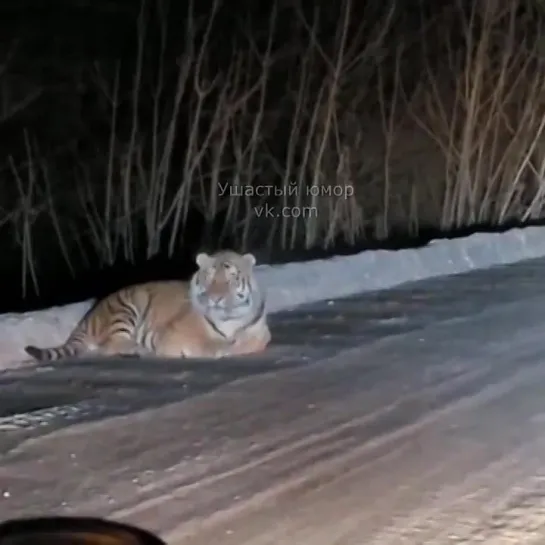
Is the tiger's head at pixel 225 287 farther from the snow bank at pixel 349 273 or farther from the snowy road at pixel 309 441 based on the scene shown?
the snow bank at pixel 349 273

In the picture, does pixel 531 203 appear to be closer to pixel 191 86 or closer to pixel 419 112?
pixel 419 112

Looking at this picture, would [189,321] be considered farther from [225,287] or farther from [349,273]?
[349,273]

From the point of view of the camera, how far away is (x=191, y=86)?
6.72 ft

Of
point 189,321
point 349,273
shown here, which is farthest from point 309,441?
point 349,273

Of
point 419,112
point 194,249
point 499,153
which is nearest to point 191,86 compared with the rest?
point 194,249

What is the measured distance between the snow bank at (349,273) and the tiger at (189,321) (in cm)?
3

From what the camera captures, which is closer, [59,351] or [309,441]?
[309,441]

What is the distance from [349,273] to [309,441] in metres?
0.95

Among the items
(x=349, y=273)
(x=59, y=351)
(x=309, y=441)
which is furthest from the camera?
(x=349, y=273)

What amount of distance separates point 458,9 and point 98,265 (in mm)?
1295

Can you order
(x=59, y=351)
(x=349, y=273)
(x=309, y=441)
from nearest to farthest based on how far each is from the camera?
(x=309, y=441) < (x=59, y=351) < (x=349, y=273)

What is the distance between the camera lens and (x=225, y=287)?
61.7 inches

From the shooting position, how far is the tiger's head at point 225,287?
61.6 inches

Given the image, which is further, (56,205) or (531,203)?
(531,203)
